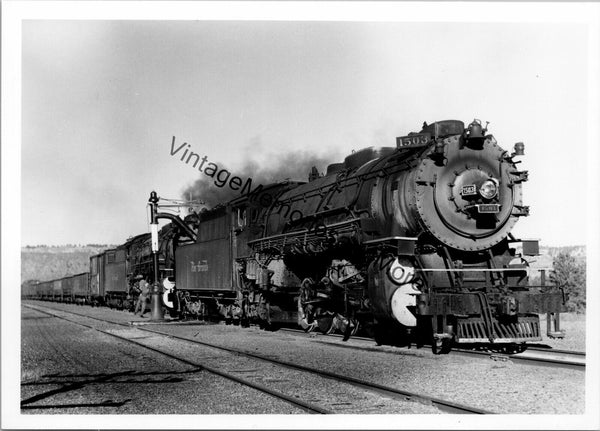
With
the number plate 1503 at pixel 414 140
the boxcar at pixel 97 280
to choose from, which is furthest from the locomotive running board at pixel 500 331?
the boxcar at pixel 97 280

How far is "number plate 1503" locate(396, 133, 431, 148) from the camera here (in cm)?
1193

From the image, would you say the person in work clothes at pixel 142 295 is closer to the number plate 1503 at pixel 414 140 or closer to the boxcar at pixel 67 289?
the number plate 1503 at pixel 414 140

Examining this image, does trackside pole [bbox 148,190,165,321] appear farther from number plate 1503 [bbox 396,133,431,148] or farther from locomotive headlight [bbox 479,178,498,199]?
→ locomotive headlight [bbox 479,178,498,199]

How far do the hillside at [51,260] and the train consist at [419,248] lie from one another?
335 feet

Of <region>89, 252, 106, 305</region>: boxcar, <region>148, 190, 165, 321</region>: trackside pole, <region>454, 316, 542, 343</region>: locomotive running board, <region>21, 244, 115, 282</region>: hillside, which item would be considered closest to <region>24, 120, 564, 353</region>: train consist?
<region>454, 316, 542, 343</region>: locomotive running board

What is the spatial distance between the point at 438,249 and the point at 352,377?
3.27m

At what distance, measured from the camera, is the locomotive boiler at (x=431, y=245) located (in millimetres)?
10828

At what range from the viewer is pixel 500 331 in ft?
35.5

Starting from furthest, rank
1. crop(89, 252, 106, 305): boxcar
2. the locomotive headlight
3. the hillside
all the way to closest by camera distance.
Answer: the hillside
crop(89, 252, 106, 305): boxcar
the locomotive headlight

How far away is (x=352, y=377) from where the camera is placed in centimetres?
952

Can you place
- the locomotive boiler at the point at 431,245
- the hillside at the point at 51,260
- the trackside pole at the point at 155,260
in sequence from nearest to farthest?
the locomotive boiler at the point at 431,245 < the trackside pole at the point at 155,260 < the hillside at the point at 51,260

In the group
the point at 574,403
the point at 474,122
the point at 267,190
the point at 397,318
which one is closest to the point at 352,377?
the point at 397,318

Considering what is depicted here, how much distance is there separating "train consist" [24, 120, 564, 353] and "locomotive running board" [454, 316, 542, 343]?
18 millimetres

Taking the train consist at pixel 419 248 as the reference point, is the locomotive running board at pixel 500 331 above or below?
below
